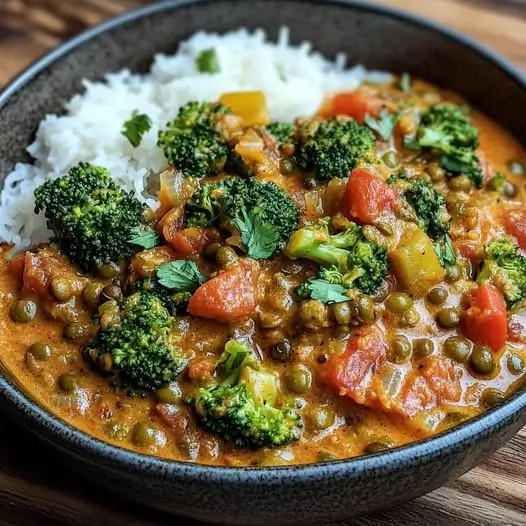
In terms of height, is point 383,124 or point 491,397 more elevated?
point 383,124

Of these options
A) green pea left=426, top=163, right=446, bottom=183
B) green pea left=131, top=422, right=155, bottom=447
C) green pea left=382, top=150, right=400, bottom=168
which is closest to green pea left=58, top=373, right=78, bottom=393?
green pea left=131, top=422, right=155, bottom=447

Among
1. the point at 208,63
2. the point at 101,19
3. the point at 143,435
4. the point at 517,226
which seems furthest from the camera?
the point at 101,19

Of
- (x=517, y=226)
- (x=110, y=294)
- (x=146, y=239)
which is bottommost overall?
(x=110, y=294)

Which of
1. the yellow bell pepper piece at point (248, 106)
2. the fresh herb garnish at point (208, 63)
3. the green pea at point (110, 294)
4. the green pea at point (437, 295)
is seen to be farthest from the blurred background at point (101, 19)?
the green pea at point (437, 295)

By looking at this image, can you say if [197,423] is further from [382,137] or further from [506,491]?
[382,137]

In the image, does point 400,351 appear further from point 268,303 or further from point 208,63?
point 208,63

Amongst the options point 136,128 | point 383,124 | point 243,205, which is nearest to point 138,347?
point 243,205

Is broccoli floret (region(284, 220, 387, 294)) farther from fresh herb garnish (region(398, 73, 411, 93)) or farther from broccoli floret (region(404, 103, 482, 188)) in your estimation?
fresh herb garnish (region(398, 73, 411, 93))
